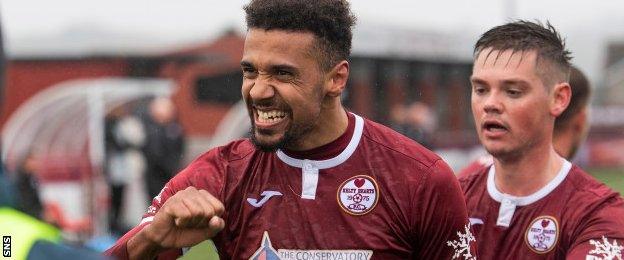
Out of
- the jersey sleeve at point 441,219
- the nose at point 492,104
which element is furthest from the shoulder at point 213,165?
the nose at point 492,104

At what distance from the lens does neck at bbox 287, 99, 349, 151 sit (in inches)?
166

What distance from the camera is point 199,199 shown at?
373cm

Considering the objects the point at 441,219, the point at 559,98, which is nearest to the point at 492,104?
the point at 559,98

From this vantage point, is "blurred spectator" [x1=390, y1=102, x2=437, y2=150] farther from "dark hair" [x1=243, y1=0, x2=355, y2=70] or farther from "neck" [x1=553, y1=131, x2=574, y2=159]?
"dark hair" [x1=243, y1=0, x2=355, y2=70]

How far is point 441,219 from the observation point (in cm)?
413

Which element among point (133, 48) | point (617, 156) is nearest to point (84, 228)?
point (133, 48)

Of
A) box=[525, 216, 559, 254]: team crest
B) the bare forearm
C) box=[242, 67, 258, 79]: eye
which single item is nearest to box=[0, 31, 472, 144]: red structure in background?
box=[525, 216, 559, 254]: team crest

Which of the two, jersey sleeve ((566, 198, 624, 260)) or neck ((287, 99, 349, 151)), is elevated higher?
neck ((287, 99, 349, 151))

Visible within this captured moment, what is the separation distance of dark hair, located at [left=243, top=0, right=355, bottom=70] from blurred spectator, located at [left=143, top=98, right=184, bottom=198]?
10.5m

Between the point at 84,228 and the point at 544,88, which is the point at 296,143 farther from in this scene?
the point at 84,228

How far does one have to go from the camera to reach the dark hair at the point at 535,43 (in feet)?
15.9

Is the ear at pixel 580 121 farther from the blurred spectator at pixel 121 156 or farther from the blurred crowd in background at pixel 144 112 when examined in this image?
the blurred spectator at pixel 121 156

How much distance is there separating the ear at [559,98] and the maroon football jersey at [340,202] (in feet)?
3.02

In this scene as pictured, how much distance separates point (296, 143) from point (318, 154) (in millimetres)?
101
